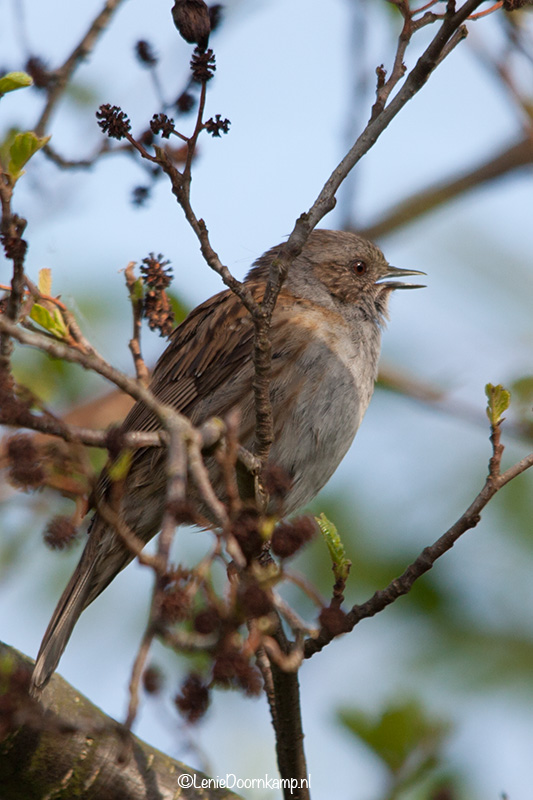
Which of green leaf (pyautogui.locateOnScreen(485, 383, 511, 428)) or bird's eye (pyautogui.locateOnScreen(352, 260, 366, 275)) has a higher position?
bird's eye (pyautogui.locateOnScreen(352, 260, 366, 275))

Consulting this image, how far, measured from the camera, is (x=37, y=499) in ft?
16.5

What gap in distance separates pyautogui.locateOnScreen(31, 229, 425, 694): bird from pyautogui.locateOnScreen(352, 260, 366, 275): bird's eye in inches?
15.3

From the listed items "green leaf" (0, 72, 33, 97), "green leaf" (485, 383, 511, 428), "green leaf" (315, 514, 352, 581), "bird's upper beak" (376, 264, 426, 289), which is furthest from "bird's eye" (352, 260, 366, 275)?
"green leaf" (0, 72, 33, 97)

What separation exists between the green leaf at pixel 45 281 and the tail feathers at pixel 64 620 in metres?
1.62

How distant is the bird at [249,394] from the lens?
4758 mm

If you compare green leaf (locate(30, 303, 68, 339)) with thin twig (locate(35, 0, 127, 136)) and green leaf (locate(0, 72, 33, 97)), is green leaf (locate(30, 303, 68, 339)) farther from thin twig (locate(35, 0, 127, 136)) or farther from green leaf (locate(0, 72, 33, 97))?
thin twig (locate(35, 0, 127, 136))

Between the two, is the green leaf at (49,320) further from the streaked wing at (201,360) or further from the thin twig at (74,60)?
the thin twig at (74,60)

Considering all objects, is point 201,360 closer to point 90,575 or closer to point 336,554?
point 90,575

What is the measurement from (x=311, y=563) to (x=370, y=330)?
7.40 ft

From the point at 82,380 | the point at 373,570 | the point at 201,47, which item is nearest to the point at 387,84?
the point at 201,47

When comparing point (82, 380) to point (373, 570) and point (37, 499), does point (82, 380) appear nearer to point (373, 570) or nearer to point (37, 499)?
point (37, 499)

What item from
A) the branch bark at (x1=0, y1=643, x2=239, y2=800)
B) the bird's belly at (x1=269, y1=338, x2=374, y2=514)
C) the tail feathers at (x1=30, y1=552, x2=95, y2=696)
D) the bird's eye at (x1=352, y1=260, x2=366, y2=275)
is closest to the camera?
the branch bark at (x1=0, y1=643, x2=239, y2=800)

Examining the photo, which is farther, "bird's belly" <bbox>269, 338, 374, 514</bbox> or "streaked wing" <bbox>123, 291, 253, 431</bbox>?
"streaked wing" <bbox>123, 291, 253, 431</bbox>

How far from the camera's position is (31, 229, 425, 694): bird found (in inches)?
187
